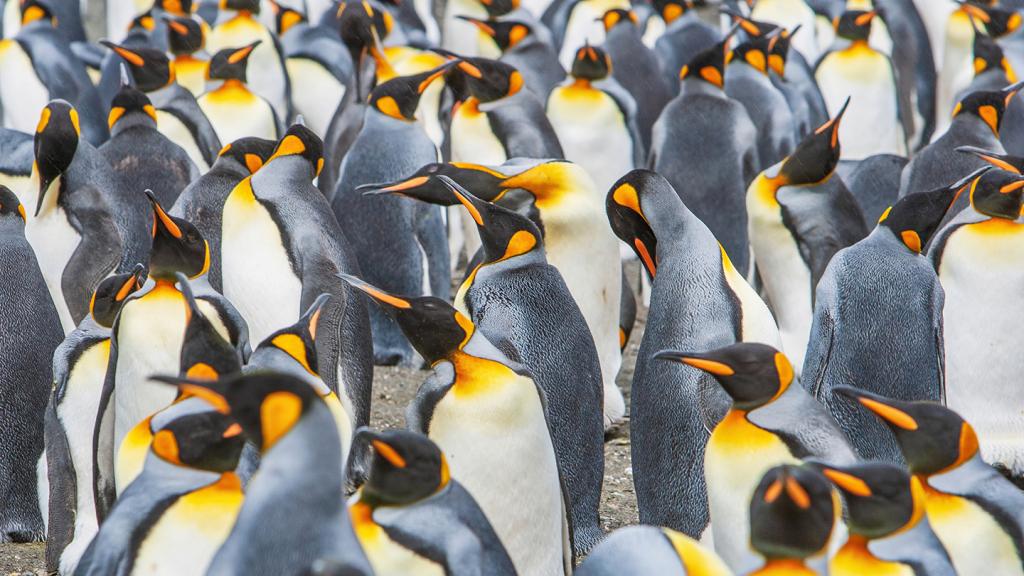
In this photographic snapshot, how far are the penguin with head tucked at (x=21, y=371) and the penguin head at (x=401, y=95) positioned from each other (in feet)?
6.70

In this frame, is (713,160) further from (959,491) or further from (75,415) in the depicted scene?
(959,491)

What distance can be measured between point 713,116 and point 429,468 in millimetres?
4374

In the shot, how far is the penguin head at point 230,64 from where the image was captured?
287 inches

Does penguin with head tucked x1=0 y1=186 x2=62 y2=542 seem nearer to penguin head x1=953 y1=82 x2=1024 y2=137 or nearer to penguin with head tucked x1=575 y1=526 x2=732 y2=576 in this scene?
penguin with head tucked x1=575 y1=526 x2=732 y2=576

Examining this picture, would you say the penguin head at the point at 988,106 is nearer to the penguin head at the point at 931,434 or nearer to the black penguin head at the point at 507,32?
the penguin head at the point at 931,434

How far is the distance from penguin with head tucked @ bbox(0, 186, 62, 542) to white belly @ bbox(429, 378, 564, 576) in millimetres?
1488

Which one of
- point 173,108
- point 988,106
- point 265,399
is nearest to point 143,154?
point 173,108

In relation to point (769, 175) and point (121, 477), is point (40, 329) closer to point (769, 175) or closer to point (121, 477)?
point (121, 477)

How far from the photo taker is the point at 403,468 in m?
2.83

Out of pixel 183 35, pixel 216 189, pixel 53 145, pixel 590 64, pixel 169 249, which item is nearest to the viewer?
pixel 169 249

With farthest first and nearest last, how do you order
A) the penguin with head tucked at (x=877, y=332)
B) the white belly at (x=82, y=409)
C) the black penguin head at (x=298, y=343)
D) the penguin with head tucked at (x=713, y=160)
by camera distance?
the penguin with head tucked at (x=713, y=160)
the penguin with head tucked at (x=877, y=332)
the white belly at (x=82, y=409)
the black penguin head at (x=298, y=343)

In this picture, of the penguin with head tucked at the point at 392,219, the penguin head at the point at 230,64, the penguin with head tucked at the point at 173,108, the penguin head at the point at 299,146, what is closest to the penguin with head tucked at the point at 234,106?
the penguin head at the point at 230,64

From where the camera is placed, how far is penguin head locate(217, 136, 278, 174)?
5441 millimetres

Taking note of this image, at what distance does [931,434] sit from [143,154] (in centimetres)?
376
